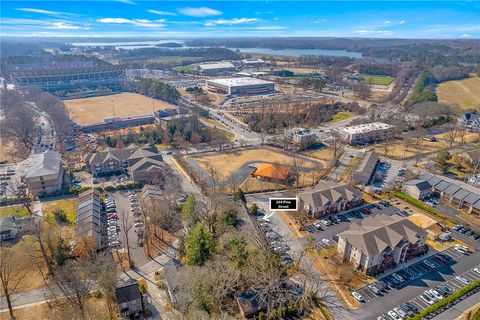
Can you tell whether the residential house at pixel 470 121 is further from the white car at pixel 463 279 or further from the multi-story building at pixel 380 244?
the white car at pixel 463 279

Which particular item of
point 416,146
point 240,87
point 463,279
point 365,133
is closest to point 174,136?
point 365,133

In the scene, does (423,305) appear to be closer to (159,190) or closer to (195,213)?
(195,213)

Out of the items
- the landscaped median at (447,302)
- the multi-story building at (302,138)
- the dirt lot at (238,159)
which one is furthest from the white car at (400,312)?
the multi-story building at (302,138)

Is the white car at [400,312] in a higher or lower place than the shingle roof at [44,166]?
lower

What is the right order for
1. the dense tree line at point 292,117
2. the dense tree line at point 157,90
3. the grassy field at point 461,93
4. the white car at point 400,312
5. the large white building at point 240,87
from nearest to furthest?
the white car at point 400,312, the dense tree line at point 292,117, the grassy field at point 461,93, the dense tree line at point 157,90, the large white building at point 240,87

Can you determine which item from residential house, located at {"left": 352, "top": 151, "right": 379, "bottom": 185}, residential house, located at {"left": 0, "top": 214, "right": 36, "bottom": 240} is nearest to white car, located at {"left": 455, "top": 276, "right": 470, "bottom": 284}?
A: residential house, located at {"left": 352, "top": 151, "right": 379, "bottom": 185}

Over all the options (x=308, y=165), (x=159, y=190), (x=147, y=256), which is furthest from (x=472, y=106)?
(x=147, y=256)

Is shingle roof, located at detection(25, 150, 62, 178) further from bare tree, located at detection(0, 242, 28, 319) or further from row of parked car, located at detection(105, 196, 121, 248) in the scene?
bare tree, located at detection(0, 242, 28, 319)

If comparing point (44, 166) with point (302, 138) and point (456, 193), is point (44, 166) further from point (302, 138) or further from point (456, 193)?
point (456, 193)
